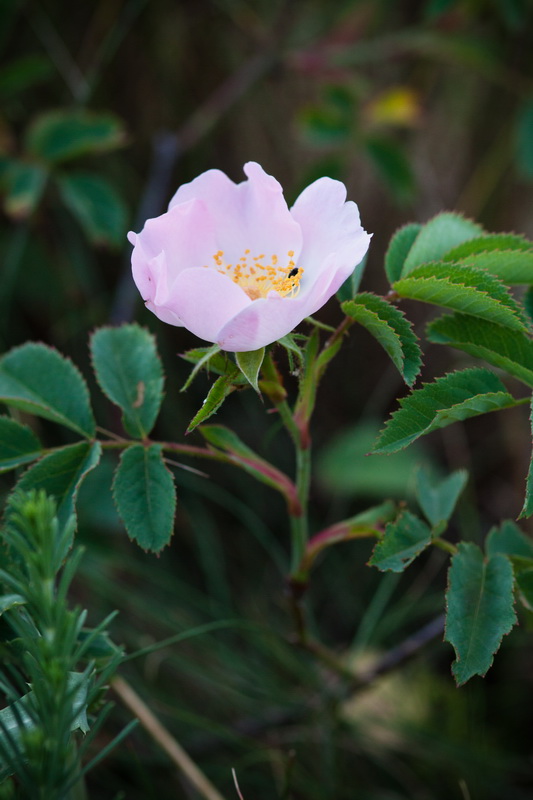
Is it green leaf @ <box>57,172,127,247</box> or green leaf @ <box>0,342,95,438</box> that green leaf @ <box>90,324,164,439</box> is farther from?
green leaf @ <box>57,172,127,247</box>

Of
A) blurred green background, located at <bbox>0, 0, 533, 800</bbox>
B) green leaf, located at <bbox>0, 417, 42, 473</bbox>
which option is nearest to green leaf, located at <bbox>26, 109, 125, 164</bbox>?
blurred green background, located at <bbox>0, 0, 533, 800</bbox>

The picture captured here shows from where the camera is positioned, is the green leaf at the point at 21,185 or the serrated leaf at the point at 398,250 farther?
the green leaf at the point at 21,185

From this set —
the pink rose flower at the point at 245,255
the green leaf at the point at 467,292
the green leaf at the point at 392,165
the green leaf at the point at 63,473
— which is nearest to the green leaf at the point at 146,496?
the green leaf at the point at 63,473

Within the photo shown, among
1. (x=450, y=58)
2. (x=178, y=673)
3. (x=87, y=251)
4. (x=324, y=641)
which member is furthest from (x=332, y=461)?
(x=450, y=58)

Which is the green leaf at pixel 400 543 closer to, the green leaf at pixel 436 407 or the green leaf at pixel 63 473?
the green leaf at pixel 436 407

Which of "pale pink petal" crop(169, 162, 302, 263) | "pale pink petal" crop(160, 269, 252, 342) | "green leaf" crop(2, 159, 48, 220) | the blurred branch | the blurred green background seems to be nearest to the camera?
"pale pink petal" crop(160, 269, 252, 342)

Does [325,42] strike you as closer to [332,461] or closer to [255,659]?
[332,461]

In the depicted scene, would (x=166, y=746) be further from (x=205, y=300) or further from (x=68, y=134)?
(x=68, y=134)

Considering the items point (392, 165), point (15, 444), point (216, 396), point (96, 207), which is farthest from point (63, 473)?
point (392, 165)
